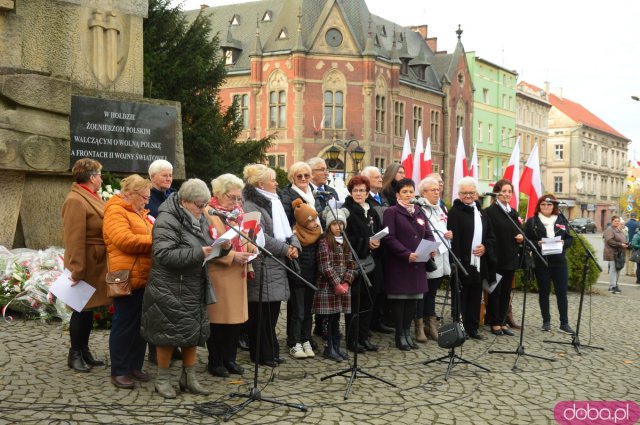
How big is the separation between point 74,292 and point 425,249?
3438mm

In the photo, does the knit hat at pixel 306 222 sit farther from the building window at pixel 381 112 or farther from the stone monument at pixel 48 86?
the building window at pixel 381 112

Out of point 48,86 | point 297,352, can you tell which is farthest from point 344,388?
point 48,86

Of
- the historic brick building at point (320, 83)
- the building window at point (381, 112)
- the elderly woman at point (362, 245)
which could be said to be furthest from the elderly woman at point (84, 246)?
the building window at point (381, 112)

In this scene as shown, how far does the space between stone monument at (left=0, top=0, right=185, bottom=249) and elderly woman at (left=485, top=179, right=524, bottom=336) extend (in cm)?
450

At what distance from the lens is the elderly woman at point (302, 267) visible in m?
6.65

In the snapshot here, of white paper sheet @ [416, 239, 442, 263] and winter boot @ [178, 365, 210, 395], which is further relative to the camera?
white paper sheet @ [416, 239, 442, 263]

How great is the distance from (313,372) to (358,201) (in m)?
1.91

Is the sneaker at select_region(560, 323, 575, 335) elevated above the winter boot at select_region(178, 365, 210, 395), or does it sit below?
below

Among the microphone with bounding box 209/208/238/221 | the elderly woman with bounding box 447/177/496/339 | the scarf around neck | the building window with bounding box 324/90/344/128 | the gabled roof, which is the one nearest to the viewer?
the microphone with bounding box 209/208/238/221

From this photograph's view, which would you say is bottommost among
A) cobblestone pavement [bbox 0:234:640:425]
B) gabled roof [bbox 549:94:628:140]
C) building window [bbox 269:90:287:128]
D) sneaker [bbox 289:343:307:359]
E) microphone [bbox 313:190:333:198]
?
cobblestone pavement [bbox 0:234:640:425]

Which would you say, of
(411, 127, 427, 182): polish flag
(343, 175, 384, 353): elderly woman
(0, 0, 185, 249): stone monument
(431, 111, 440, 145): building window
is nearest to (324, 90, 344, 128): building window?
(431, 111, 440, 145): building window

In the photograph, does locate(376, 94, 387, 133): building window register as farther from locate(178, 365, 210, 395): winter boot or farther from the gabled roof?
the gabled roof

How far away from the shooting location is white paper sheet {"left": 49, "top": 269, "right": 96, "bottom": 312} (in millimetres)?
5461
